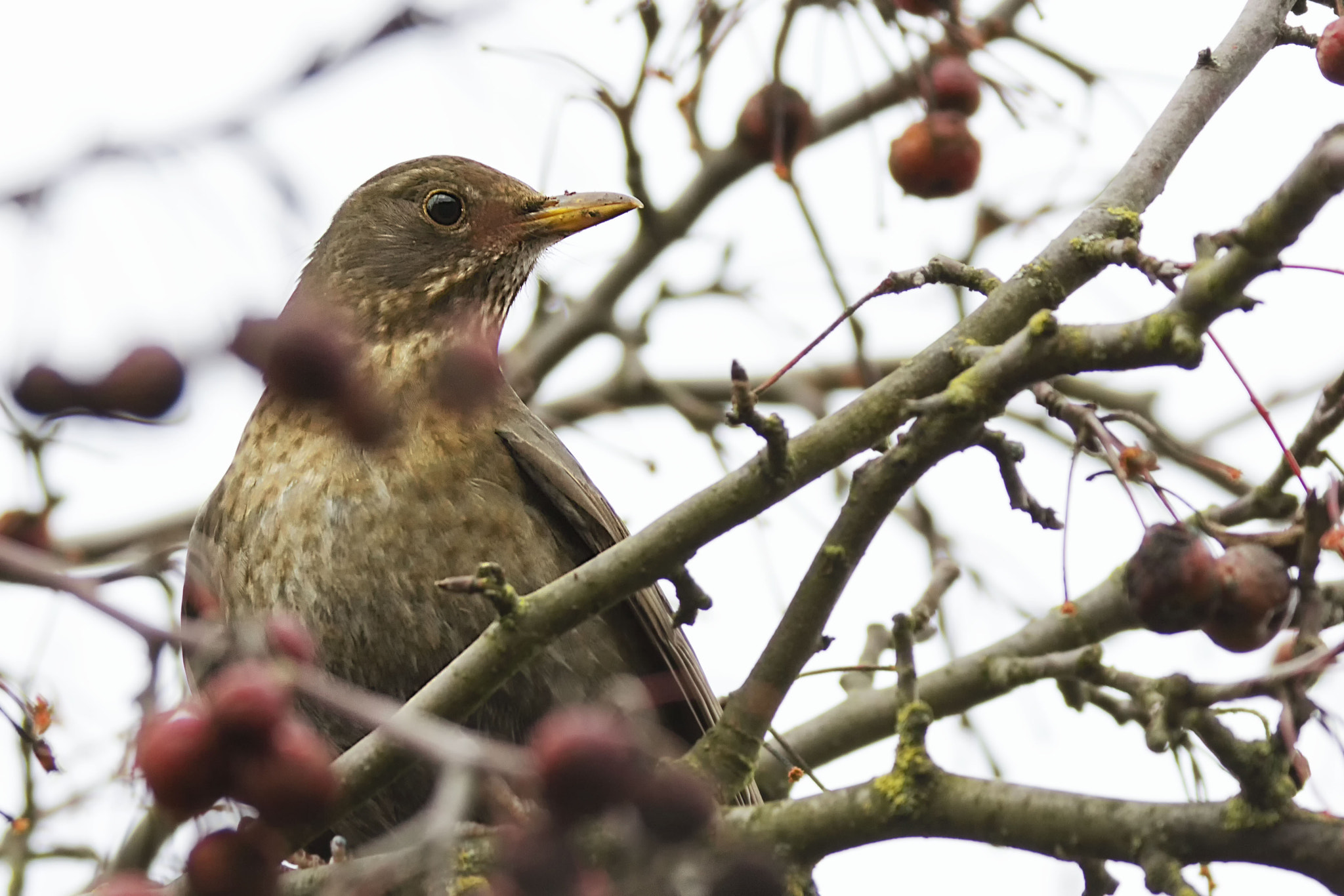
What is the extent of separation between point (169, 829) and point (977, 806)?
4.04ft

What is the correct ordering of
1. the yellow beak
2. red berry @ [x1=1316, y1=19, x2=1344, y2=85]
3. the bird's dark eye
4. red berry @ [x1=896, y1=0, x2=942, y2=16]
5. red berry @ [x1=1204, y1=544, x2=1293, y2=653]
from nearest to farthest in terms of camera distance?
red berry @ [x1=1204, y1=544, x2=1293, y2=653], red berry @ [x1=1316, y1=19, x2=1344, y2=85], red berry @ [x1=896, y1=0, x2=942, y2=16], the yellow beak, the bird's dark eye

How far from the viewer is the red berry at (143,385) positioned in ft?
6.28

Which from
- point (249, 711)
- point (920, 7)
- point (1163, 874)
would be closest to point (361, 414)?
point (249, 711)

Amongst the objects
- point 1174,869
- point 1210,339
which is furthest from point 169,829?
point 1210,339

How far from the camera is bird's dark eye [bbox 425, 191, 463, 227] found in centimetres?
529

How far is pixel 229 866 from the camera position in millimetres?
1931

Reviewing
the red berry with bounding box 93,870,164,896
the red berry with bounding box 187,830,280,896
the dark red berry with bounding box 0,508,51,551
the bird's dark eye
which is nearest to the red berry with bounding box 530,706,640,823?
the red berry with bounding box 187,830,280,896

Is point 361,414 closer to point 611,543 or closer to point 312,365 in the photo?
point 312,365

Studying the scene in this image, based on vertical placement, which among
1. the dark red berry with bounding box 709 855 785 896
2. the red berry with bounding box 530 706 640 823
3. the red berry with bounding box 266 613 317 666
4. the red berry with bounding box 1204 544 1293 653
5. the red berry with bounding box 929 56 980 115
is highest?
the red berry with bounding box 929 56 980 115

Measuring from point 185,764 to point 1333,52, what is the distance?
2.31 m

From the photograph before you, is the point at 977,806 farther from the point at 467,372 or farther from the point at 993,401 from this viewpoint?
the point at 467,372

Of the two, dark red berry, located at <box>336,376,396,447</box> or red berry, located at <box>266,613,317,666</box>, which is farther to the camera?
red berry, located at <box>266,613,317,666</box>

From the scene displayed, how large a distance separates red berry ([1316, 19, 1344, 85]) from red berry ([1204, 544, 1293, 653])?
3.59 feet

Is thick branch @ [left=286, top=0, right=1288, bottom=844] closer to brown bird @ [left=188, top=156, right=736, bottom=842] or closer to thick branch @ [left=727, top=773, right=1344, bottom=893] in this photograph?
thick branch @ [left=727, top=773, right=1344, bottom=893]
